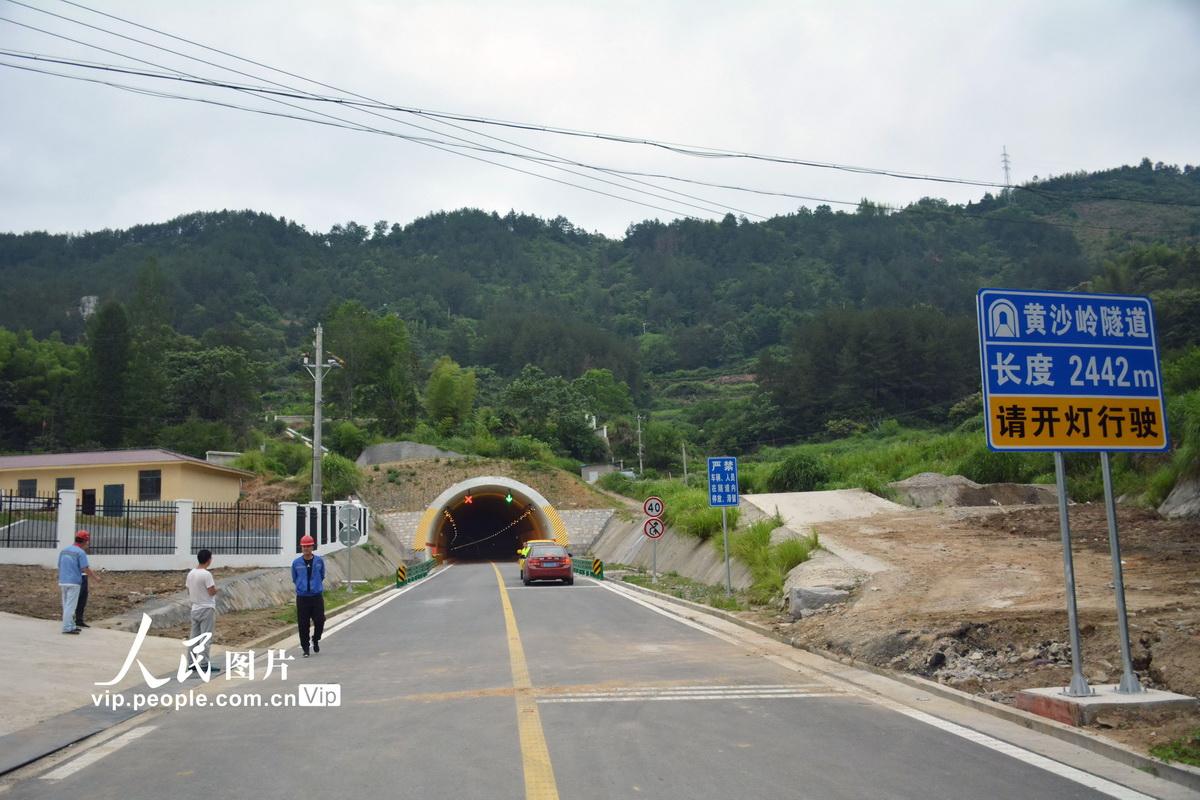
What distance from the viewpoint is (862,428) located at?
8000cm

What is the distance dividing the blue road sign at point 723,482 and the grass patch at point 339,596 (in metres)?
8.38

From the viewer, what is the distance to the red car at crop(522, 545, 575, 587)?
95.1 feet

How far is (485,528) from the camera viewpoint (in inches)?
2859

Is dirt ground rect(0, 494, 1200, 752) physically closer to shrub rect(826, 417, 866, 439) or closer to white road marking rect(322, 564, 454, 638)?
white road marking rect(322, 564, 454, 638)

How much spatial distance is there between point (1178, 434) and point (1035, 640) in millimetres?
18713

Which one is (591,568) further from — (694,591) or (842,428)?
(842,428)

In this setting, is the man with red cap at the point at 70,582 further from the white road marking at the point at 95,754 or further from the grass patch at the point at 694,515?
the grass patch at the point at 694,515

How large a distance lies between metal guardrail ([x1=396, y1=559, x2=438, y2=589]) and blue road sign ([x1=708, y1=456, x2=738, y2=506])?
558 inches

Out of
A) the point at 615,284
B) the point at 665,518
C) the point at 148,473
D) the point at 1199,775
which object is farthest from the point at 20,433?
the point at 615,284

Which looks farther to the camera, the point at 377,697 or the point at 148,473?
the point at 148,473

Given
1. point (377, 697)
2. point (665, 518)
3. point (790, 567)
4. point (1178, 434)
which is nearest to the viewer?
point (377, 697)

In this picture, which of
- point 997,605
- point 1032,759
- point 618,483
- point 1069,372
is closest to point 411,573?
point 997,605

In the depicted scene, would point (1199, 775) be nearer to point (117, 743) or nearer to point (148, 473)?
point (117, 743)

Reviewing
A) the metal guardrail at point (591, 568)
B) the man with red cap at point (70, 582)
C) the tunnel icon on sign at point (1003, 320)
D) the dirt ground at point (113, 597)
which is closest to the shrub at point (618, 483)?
the metal guardrail at point (591, 568)
